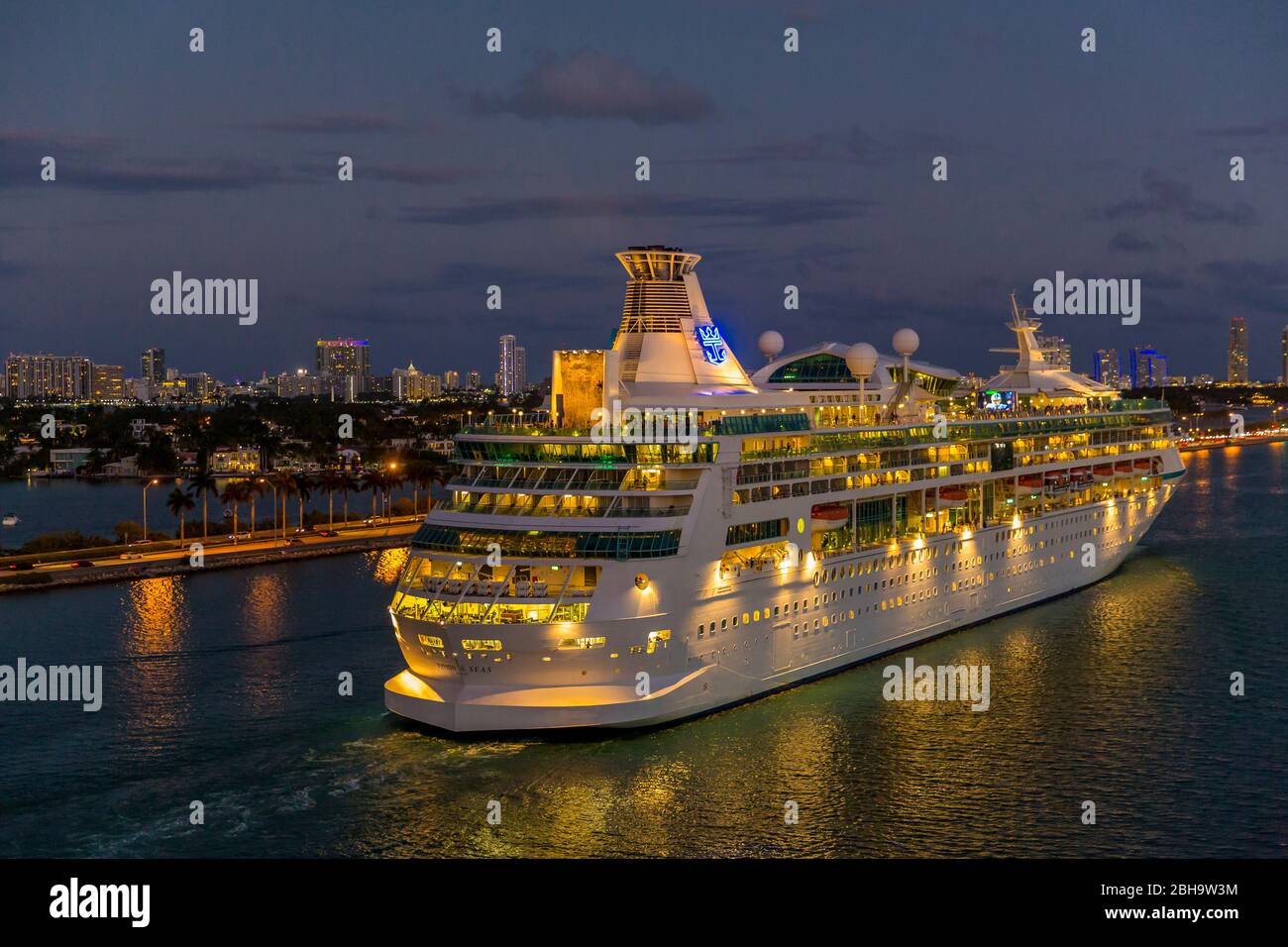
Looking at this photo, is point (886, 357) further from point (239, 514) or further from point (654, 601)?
point (239, 514)

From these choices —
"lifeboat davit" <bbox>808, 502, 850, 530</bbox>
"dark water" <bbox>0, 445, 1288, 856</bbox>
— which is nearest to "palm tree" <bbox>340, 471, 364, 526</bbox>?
"dark water" <bbox>0, 445, 1288, 856</bbox>

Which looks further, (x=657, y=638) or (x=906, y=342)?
(x=906, y=342)

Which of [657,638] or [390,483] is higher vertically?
[390,483]

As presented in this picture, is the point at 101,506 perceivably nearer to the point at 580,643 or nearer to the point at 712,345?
the point at 712,345

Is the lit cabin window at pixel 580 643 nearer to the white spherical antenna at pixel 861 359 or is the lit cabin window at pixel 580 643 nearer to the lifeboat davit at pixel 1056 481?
the white spherical antenna at pixel 861 359

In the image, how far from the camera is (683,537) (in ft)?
91.1

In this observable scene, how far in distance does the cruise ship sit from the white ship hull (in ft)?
0.17

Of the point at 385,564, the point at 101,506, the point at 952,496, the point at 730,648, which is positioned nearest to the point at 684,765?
the point at 730,648

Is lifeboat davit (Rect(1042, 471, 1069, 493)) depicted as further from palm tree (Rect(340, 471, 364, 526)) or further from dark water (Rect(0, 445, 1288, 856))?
palm tree (Rect(340, 471, 364, 526))

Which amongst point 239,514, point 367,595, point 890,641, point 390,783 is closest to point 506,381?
point 239,514

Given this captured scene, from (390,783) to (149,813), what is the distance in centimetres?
434

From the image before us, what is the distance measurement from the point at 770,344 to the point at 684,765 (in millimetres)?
23287

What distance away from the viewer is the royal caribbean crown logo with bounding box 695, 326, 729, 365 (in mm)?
34781

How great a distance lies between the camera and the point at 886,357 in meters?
46.8
